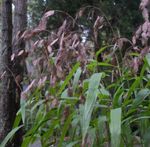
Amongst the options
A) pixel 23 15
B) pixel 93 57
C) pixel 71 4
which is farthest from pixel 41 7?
pixel 93 57

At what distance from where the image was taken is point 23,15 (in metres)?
4.37

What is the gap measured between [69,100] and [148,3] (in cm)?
51

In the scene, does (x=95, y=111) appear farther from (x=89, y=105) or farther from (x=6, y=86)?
(x=6, y=86)

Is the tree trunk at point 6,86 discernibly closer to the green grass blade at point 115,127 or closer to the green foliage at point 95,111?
the green foliage at point 95,111

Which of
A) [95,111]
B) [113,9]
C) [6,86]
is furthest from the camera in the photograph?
[113,9]

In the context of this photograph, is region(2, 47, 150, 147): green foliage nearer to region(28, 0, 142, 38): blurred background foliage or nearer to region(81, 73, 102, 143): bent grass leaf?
region(81, 73, 102, 143): bent grass leaf

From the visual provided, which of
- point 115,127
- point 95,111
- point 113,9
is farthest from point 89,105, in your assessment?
point 113,9

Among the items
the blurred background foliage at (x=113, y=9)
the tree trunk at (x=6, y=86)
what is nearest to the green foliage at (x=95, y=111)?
the tree trunk at (x=6, y=86)

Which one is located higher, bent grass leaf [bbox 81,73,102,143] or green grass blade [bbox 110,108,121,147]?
bent grass leaf [bbox 81,73,102,143]

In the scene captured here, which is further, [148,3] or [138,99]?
[138,99]

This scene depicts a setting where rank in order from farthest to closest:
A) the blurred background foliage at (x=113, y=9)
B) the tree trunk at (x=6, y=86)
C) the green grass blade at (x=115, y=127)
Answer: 1. the blurred background foliage at (x=113, y=9)
2. the tree trunk at (x=6, y=86)
3. the green grass blade at (x=115, y=127)

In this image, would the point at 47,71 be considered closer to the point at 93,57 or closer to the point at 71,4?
the point at 93,57

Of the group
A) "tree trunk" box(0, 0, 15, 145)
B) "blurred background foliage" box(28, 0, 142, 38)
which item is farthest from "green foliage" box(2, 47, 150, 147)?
"blurred background foliage" box(28, 0, 142, 38)

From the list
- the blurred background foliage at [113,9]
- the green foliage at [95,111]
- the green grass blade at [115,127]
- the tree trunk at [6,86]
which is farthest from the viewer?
the blurred background foliage at [113,9]
